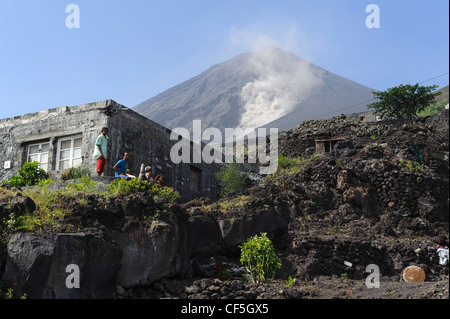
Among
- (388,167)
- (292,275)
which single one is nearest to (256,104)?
(388,167)

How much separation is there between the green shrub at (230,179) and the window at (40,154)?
26.1 feet

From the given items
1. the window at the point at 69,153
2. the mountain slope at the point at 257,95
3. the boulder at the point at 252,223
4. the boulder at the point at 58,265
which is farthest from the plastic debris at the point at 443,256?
the mountain slope at the point at 257,95

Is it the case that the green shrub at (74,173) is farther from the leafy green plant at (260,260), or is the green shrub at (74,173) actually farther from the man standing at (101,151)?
the leafy green plant at (260,260)

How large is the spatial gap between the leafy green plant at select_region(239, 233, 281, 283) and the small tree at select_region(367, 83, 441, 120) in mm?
29499

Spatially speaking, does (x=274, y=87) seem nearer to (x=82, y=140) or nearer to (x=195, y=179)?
(x=195, y=179)

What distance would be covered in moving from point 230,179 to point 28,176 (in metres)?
8.98

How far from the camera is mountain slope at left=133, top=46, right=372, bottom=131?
120 m

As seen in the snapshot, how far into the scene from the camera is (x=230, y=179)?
22.0 m

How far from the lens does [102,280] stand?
10.3 meters

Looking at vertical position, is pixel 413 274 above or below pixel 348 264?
below

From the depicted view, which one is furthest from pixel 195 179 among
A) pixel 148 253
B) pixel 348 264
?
pixel 148 253

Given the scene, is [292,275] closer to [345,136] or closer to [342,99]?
[345,136]
